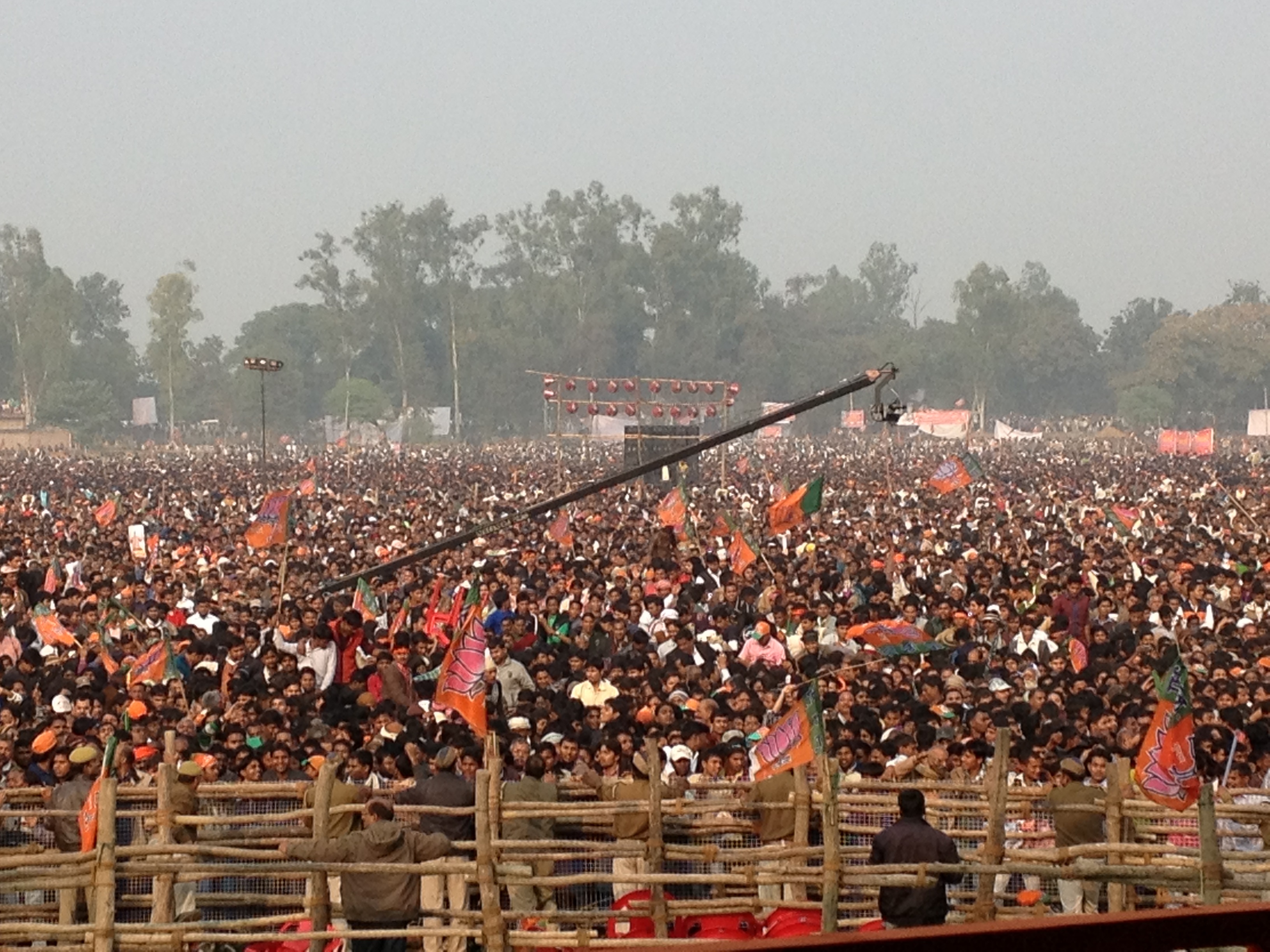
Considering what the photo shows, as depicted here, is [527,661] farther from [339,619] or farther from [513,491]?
[513,491]

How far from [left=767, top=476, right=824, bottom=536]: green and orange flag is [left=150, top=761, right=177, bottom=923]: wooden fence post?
13697 mm

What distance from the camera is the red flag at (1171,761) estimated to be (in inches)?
344

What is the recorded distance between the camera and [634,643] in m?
15.6

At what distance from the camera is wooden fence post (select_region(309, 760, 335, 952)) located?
859 cm

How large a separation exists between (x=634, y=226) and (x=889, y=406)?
96.8m

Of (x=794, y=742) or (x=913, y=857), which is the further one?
(x=794, y=742)

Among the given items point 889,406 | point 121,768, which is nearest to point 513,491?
point 889,406

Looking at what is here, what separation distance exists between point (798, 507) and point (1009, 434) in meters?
68.5

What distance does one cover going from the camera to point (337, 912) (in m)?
8.87

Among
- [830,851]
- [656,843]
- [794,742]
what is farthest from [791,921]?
[794,742]

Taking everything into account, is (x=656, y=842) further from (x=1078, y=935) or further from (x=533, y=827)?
(x=1078, y=935)

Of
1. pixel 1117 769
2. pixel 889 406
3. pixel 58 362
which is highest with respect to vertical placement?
pixel 58 362

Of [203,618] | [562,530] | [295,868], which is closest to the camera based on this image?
[295,868]

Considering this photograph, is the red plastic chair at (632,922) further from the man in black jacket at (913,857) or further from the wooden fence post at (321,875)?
the wooden fence post at (321,875)
